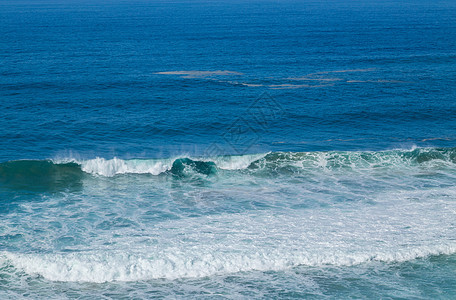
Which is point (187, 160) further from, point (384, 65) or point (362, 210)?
point (384, 65)

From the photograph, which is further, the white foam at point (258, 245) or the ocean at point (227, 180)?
the white foam at point (258, 245)

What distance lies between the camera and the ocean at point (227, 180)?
1373cm

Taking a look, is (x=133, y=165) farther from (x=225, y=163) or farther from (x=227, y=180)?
(x=227, y=180)

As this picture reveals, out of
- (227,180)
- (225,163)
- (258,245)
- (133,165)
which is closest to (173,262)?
(258,245)

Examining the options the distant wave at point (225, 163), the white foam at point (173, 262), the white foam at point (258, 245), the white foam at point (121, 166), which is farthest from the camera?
the white foam at point (121, 166)

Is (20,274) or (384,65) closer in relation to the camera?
(20,274)

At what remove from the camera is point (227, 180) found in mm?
21125

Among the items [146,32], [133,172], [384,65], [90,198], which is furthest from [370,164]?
[146,32]

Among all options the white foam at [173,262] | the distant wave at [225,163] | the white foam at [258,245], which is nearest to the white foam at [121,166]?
the distant wave at [225,163]

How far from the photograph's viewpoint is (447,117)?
29.0 m

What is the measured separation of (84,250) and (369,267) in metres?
8.21

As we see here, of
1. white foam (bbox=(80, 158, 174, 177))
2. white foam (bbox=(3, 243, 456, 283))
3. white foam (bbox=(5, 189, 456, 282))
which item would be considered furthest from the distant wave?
white foam (bbox=(3, 243, 456, 283))

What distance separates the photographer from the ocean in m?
13.7

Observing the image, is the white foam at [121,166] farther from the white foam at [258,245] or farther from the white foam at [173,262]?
the white foam at [173,262]
